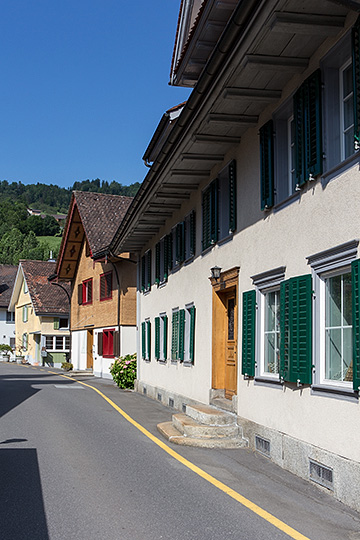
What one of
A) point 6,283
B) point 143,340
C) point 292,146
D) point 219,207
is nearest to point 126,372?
point 143,340

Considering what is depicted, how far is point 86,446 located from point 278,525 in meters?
5.15

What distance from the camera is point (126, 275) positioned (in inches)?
1275

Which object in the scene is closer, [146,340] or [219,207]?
[219,207]

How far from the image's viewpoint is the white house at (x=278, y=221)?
7.82 meters

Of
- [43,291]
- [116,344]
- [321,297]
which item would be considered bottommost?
[116,344]

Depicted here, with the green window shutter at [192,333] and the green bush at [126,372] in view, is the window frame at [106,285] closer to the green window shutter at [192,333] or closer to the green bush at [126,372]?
the green bush at [126,372]

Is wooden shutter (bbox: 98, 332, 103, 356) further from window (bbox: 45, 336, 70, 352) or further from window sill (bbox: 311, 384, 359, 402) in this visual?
window sill (bbox: 311, 384, 359, 402)

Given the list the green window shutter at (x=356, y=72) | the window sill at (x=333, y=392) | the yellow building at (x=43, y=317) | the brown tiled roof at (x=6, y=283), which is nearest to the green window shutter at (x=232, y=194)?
the window sill at (x=333, y=392)

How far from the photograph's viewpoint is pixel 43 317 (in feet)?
170

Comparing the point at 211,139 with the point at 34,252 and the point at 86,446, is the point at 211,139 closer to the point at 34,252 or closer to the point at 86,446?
the point at 86,446

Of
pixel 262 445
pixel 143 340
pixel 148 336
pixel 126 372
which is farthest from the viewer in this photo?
pixel 126 372

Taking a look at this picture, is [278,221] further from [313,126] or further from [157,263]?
[157,263]

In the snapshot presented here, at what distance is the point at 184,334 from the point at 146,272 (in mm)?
6793

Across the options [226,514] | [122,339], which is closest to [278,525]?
[226,514]
